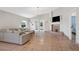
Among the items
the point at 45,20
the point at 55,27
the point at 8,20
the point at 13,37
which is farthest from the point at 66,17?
the point at 45,20

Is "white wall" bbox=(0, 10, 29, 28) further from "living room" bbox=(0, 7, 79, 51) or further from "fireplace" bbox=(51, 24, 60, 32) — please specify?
"fireplace" bbox=(51, 24, 60, 32)

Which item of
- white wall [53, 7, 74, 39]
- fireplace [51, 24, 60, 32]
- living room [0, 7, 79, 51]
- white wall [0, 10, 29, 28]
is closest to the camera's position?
living room [0, 7, 79, 51]

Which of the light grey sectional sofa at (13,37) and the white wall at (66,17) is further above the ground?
the white wall at (66,17)

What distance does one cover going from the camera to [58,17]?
389 inches

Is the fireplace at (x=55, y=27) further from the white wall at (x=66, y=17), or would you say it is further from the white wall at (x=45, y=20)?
the white wall at (x=66, y=17)

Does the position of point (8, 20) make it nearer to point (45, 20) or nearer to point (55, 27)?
point (55, 27)

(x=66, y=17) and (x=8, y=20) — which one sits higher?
(x=66, y=17)

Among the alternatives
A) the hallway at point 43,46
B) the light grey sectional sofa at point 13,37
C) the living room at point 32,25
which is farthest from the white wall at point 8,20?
the hallway at point 43,46

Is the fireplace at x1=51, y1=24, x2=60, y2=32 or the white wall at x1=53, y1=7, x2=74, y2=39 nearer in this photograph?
the white wall at x1=53, y1=7, x2=74, y2=39

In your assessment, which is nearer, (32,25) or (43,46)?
(43,46)

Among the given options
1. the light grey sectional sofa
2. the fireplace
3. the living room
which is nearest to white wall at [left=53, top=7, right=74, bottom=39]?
the living room
